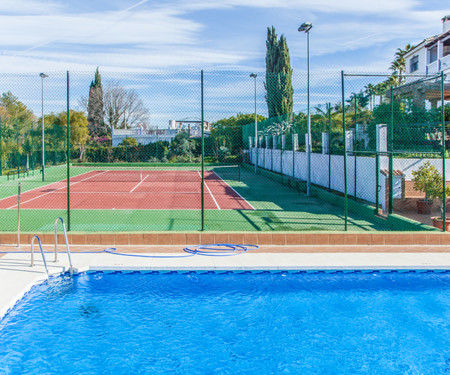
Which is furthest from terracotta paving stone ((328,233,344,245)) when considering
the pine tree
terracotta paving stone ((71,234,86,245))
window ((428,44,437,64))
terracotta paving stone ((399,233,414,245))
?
window ((428,44,437,64))

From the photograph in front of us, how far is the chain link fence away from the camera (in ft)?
34.1

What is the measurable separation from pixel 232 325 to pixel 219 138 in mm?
23142

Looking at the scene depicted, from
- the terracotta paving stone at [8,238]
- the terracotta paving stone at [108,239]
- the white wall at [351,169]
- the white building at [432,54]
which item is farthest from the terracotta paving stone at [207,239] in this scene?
the white building at [432,54]

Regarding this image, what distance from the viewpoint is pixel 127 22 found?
44.6 feet

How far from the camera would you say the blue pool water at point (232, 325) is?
18.1 ft

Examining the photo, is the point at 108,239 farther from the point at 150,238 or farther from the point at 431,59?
the point at 431,59

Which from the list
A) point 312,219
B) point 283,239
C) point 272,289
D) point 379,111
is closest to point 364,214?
point 312,219

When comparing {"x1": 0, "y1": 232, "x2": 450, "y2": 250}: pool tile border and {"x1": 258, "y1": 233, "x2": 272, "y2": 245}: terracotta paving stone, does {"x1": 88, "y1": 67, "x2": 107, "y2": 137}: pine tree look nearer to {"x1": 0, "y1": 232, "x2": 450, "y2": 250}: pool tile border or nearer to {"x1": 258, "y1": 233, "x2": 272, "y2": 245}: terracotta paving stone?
{"x1": 0, "y1": 232, "x2": 450, "y2": 250}: pool tile border

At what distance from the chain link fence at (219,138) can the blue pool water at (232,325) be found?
9.28 ft

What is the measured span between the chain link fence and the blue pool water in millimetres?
2829

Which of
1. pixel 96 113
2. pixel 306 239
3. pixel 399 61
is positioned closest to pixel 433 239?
pixel 306 239

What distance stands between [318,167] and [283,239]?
36.0 feet

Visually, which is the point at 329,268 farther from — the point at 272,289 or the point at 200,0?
the point at 200,0

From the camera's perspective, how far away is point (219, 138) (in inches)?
1148
